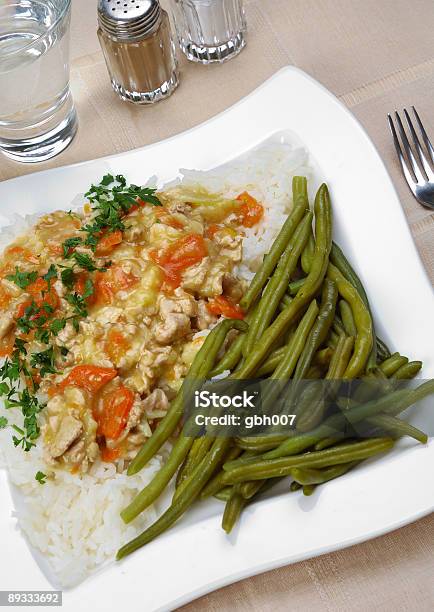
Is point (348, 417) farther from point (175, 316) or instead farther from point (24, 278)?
point (24, 278)

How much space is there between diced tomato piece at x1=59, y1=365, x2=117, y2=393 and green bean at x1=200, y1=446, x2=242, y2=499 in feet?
1.86

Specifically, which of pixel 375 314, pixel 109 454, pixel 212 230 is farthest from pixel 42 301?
pixel 375 314

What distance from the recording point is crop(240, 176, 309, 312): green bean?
10.8 ft

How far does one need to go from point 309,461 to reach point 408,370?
0.54m

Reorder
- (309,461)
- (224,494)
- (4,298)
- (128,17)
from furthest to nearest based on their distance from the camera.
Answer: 1. (128,17)
2. (4,298)
3. (224,494)
4. (309,461)

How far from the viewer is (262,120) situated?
153 inches

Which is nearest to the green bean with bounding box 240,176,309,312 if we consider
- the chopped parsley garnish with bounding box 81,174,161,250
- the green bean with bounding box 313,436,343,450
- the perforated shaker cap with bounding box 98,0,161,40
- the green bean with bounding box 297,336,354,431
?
the green bean with bounding box 297,336,354,431

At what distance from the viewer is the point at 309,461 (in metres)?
2.76

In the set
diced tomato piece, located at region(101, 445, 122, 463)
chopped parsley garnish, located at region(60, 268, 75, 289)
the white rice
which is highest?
chopped parsley garnish, located at region(60, 268, 75, 289)

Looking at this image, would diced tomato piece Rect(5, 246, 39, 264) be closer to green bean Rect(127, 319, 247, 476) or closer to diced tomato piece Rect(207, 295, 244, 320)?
diced tomato piece Rect(207, 295, 244, 320)

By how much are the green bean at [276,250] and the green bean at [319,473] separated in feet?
2.66

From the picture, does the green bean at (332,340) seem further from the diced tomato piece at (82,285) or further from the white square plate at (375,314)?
the diced tomato piece at (82,285)

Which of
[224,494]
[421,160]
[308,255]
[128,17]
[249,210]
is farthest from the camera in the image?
[128,17]

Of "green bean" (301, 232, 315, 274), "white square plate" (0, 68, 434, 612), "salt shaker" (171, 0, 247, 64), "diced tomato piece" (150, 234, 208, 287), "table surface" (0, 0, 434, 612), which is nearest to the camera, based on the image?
"white square plate" (0, 68, 434, 612)
